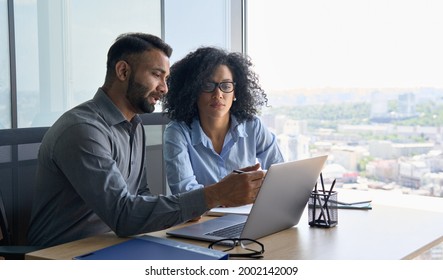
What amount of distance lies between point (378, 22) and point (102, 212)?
227 cm

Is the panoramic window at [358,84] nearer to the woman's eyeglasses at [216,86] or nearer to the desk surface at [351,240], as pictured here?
the woman's eyeglasses at [216,86]

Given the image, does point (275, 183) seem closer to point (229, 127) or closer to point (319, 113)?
point (229, 127)

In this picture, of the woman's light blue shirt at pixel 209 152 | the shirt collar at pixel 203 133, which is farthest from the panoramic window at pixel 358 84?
the shirt collar at pixel 203 133

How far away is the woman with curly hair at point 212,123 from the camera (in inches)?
98.5

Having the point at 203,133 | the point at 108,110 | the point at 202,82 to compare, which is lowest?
the point at 203,133

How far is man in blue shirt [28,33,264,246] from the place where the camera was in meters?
1.62

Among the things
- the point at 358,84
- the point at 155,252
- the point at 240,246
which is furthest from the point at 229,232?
the point at 358,84

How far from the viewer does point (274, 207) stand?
5.37 feet

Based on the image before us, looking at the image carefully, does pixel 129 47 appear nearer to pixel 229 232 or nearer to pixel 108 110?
pixel 108 110

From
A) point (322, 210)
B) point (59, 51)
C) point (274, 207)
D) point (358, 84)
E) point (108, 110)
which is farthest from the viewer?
point (358, 84)

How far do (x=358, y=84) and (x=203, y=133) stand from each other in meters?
1.25

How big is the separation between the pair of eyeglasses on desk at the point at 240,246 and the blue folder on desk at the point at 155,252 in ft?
0.33

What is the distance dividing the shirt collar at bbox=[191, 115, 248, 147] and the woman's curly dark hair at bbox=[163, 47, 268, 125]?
Result: 0.11 ft

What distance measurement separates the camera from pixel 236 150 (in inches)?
102
